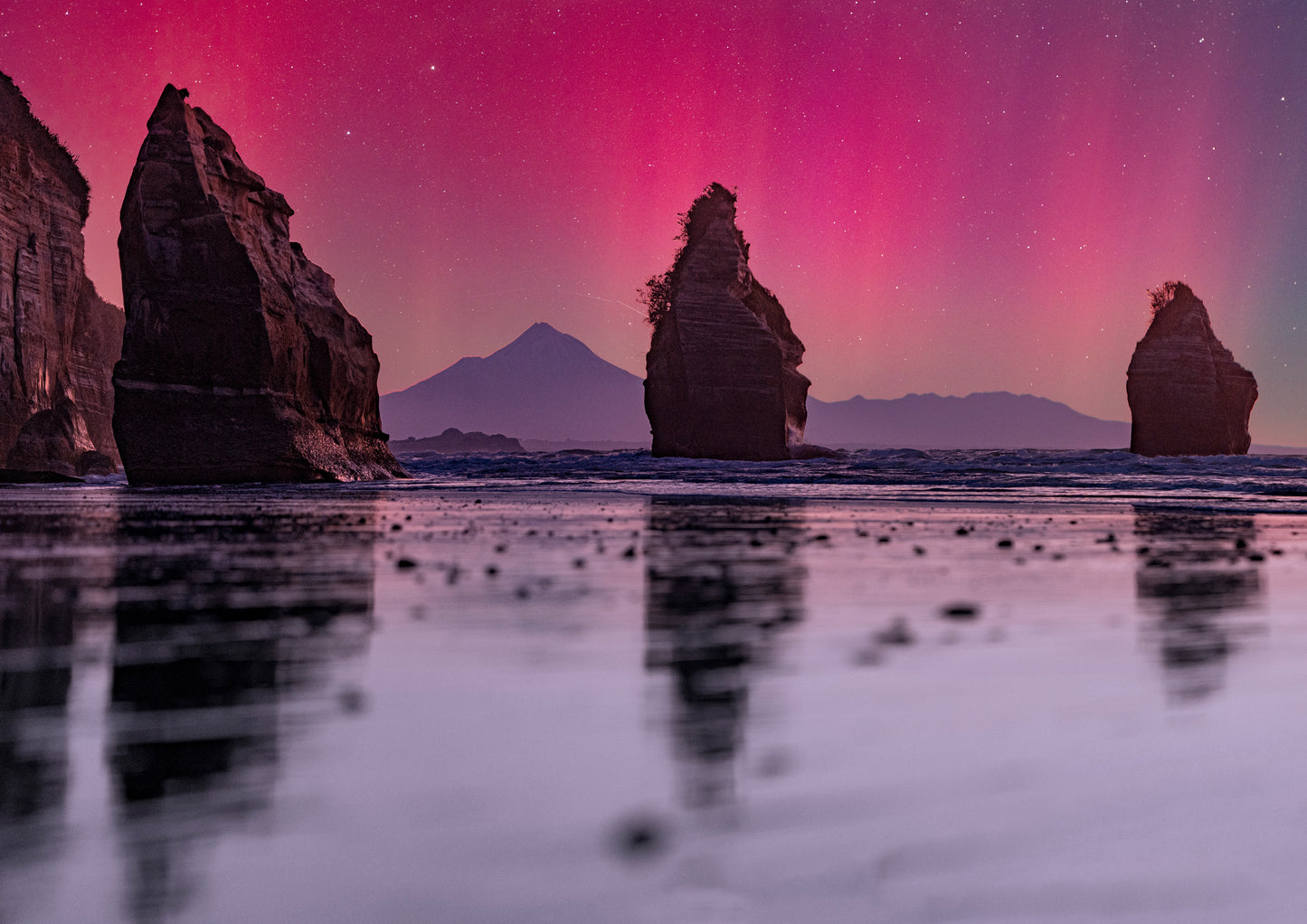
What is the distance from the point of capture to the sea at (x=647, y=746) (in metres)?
1.27

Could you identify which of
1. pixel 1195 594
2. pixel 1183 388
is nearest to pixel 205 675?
pixel 1195 594

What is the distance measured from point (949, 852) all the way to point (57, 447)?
106ft

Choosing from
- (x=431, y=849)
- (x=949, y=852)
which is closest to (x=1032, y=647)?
(x=949, y=852)

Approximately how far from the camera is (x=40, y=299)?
3306 cm

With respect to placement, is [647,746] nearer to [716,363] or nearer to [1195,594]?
[1195,594]

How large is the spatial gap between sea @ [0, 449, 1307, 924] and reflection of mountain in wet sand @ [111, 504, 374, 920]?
0.04 ft

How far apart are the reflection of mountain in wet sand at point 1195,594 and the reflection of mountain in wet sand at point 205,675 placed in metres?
2.23

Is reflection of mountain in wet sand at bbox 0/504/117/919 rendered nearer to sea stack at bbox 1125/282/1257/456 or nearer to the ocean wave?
the ocean wave

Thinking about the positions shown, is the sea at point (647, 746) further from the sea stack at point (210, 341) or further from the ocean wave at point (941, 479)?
the sea stack at point (210, 341)

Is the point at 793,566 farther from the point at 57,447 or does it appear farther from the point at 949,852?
the point at 57,447

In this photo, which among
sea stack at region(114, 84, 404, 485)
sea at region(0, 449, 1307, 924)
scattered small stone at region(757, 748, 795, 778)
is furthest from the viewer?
sea stack at region(114, 84, 404, 485)

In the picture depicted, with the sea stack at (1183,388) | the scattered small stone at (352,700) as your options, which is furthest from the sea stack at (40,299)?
the sea stack at (1183,388)

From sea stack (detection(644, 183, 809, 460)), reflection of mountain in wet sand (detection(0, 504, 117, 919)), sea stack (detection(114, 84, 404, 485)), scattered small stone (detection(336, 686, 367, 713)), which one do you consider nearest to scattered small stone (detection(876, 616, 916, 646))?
scattered small stone (detection(336, 686, 367, 713))

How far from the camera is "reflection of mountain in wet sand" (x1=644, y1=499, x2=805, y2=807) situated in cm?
188
